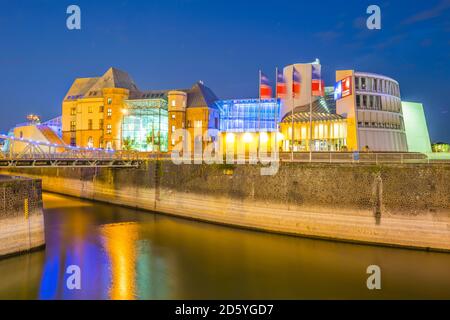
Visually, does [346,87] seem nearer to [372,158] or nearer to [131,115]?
[372,158]

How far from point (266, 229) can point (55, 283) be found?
718 inches

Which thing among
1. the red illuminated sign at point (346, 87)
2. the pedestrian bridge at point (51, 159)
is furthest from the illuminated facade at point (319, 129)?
the pedestrian bridge at point (51, 159)

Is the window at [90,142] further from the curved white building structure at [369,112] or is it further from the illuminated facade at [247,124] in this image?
the curved white building structure at [369,112]

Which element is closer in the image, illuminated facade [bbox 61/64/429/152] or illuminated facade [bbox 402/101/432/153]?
illuminated facade [bbox 61/64/429/152]

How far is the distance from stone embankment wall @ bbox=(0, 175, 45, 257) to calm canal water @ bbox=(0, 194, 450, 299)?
918 mm

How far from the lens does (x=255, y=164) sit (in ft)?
117

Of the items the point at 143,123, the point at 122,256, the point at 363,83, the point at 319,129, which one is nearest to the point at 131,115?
the point at 143,123

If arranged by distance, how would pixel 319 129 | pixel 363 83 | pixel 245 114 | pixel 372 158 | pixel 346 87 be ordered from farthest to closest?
pixel 245 114
pixel 319 129
pixel 363 83
pixel 346 87
pixel 372 158

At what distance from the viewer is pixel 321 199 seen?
31047 millimetres

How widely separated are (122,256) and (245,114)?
5486 centimetres

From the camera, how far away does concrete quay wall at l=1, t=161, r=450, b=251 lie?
88.6 feet

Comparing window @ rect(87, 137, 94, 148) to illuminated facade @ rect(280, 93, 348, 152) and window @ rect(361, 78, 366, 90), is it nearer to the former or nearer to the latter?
illuminated facade @ rect(280, 93, 348, 152)

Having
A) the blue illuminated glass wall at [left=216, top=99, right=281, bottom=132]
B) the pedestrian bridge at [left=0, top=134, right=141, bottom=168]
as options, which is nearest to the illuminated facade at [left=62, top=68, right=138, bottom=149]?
the blue illuminated glass wall at [left=216, top=99, right=281, bottom=132]
